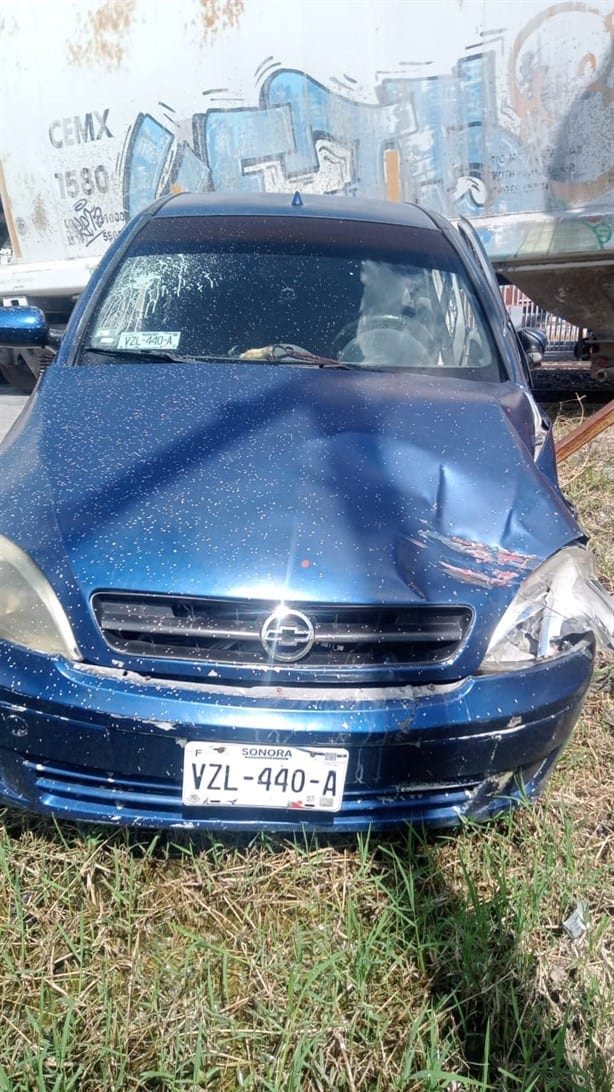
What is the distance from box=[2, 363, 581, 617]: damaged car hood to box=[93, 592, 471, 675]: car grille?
0.04m

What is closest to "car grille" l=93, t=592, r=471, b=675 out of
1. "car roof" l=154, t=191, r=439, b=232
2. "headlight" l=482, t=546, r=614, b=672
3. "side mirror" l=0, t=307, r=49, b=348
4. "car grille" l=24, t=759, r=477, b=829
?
"headlight" l=482, t=546, r=614, b=672

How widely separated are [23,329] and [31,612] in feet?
5.41

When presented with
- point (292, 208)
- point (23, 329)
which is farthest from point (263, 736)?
point (292, 208)

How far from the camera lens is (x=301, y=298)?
9.62 ft

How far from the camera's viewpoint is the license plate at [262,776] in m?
1.73

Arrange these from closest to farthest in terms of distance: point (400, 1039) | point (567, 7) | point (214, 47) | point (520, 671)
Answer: point (400, 1039) < point (520, 671) < point (567, 7) < point (214, 47)

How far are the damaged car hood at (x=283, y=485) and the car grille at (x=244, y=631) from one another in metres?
0.04

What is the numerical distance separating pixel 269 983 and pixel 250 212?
8.92 feet

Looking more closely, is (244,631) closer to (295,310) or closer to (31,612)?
(31,612)

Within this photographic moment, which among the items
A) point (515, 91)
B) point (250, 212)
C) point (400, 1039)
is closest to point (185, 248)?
point (250, 212)

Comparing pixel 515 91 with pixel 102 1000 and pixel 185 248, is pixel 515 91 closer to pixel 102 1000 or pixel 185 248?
pixel 185 248

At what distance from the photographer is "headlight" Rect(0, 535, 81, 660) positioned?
1.78 metres

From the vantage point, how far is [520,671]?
72.4 inches

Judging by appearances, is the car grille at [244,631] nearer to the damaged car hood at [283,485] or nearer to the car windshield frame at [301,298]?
the damaged car hood at [283,485]
